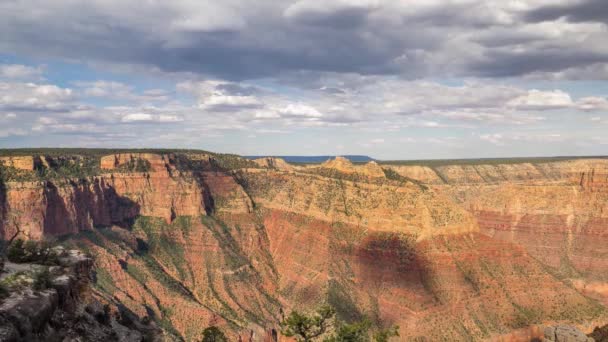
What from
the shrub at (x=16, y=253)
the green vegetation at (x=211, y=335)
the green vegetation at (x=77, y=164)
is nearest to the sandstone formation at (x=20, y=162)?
the green vegetation at (x=77, y=164)

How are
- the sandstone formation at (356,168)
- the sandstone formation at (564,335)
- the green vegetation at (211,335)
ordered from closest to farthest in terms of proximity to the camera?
the green vegetation at (211,335), the sandstone formation at (564,335), the sandstone formation at (356,168)

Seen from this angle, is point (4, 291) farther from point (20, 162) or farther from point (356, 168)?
point (356, 168)

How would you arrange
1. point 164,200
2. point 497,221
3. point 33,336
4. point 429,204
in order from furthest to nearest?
point 497,221
point 164,200
point 429,204
point 33,336

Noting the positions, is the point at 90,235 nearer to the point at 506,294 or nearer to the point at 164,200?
the point at 164,200

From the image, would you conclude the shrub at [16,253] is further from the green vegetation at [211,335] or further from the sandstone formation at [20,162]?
the sandstone formation at [20,162]

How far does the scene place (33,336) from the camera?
24188 millimetres

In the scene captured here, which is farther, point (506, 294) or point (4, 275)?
point (506, 294)

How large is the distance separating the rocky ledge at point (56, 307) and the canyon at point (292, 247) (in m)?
53.6

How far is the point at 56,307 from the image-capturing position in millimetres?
28547

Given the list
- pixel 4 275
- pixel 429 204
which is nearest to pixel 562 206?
pixel 429 204

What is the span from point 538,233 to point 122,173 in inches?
6245

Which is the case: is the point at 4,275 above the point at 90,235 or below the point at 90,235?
above

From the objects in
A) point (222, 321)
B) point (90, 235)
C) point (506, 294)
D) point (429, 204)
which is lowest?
point (222, 321)

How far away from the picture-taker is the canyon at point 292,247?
105688mm
